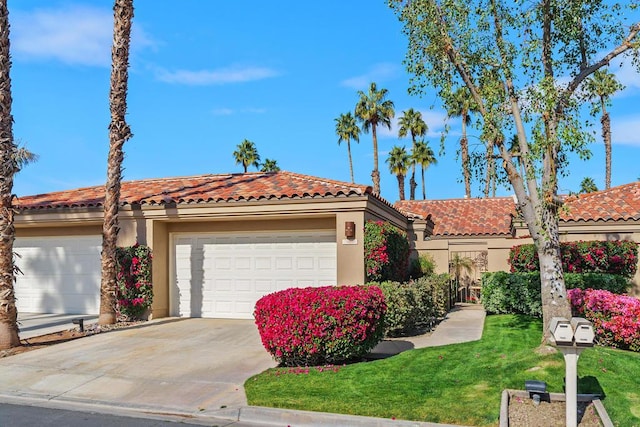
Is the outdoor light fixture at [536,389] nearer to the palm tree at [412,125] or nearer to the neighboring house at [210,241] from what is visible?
the neighboring house at [210,241]

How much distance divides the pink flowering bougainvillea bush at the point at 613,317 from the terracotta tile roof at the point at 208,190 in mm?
5591

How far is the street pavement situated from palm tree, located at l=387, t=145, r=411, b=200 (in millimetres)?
36819

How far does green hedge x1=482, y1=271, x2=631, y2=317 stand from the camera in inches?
522

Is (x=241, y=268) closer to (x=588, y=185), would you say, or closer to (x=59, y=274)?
(x=59, y=274)

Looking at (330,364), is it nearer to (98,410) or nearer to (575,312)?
(98,410)

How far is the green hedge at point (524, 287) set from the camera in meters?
13.2

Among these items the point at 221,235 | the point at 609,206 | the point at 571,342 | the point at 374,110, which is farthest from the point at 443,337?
the point at 374,110

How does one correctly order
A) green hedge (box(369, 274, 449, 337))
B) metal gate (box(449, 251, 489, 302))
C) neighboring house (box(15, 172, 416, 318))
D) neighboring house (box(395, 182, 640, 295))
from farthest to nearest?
metal gate (box(449, 251, 489, 302)), neighboring house (box(395, 182, 640, 295)), neighboring house (box(15, 172, 416, 318)), green hedge (box(369, 274, 449, 337))

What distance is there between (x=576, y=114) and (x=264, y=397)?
7103 mm

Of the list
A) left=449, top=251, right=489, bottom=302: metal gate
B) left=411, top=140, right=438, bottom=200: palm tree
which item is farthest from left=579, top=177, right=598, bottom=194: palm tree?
left=449, top=251, right=489, bottom=302: metal gate

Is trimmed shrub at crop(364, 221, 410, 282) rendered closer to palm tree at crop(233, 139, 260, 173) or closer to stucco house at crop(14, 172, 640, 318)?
stucco house at crop(14, 172, 640, 318)

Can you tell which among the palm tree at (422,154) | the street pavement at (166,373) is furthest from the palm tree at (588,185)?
the street pavement at (166,373)

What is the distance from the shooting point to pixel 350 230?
536 inches

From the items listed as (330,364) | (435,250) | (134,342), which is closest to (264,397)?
(330,364)
